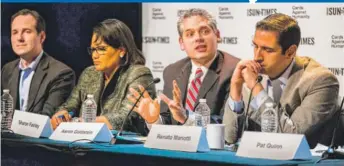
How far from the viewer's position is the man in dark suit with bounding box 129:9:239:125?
5.58 meters

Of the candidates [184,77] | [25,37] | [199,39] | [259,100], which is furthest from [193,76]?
[25,37]

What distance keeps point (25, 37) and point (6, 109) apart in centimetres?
60

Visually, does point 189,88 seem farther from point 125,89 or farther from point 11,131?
point 11,131

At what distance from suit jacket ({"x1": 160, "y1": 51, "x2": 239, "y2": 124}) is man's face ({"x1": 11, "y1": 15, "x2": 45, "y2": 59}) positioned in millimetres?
1266

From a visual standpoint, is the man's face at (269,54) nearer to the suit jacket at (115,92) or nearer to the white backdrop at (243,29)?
the white backdrop at (243,29)

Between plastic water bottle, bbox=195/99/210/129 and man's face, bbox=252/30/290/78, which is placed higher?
man's face, bbox=252/30/290/78

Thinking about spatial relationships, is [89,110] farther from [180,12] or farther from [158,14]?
[180,12]

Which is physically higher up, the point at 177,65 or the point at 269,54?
the point at 269,54

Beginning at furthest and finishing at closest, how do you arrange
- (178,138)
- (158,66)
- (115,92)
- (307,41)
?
1. (115,92)
2. (158,66)
3. (307,41)
4. (178,138)

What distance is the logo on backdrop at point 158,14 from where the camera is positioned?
19.4ft

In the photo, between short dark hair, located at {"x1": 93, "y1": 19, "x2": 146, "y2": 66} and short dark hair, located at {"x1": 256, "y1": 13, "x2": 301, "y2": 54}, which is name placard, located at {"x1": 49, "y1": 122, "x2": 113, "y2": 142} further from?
short dark hair, located at {"x1": 256, "y1": 13, "x2": 301, "y2": 54}

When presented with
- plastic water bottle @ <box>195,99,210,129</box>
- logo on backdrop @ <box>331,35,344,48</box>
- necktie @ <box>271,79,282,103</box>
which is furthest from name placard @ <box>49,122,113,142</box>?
logo on backdrop @ <box>331,35,344,48</box>

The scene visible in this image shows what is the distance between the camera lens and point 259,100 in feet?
17.3

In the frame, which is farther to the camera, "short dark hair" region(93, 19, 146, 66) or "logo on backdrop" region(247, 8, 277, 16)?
"short dark hair" region(93, 19, 146, 66)
